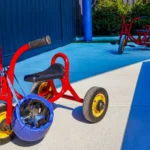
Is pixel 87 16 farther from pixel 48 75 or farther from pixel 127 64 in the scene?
pixel 48 75

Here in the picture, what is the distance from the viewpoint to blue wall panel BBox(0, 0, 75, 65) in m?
6.18

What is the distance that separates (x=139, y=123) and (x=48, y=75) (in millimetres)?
1050

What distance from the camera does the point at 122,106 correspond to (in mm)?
3213

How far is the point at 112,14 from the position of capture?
12742 millimetres

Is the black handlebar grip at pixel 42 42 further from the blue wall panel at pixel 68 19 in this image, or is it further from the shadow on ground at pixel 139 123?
the blue wall panel at pixel 68 19

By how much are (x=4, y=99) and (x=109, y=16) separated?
11.3 m

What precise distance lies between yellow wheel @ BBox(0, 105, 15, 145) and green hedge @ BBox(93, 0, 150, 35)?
1103cm

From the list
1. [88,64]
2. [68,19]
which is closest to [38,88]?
[88,64]

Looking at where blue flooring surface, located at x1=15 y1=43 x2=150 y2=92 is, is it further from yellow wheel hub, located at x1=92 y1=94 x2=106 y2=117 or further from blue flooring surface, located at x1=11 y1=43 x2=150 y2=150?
yellow wheel hub, located at x1=92 y1=94 x2=106 y2=117

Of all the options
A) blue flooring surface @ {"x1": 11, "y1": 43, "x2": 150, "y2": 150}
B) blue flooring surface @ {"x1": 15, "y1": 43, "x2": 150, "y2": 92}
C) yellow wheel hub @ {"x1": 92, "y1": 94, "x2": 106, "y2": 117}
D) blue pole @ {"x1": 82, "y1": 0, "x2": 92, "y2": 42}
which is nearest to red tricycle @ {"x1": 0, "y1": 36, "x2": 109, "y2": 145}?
yellow wheel hub @ {"x1": 92, "y1": 94, "x2": 106, "y2": 117}

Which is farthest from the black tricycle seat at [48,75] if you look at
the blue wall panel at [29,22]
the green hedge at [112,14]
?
the green hedge at [112,14]

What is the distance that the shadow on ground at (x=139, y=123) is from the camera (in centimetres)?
229

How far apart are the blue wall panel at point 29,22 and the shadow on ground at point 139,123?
3.51 m

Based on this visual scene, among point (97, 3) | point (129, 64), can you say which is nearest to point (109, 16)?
point (97, 3)
